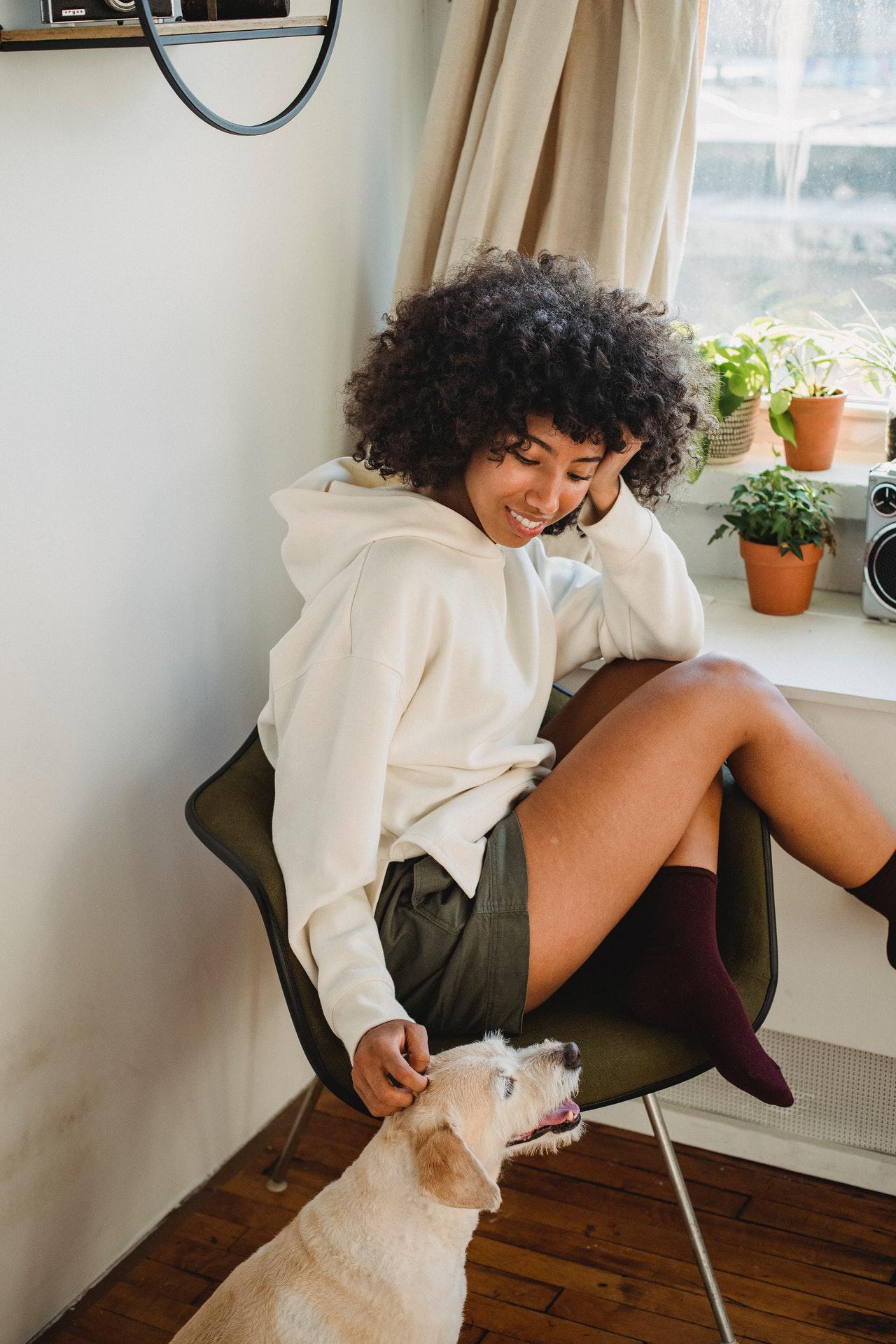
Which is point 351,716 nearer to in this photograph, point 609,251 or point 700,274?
point 609,251

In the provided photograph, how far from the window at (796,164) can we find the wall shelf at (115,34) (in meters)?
1.02

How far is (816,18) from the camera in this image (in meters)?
1.91

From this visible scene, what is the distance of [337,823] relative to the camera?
3.88 ft

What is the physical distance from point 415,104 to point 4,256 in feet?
3.21

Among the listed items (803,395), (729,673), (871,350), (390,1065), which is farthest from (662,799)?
(871,350)

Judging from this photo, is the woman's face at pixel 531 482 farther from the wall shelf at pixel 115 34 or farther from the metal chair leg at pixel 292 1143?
the metal chair leg at pixel 292 1143

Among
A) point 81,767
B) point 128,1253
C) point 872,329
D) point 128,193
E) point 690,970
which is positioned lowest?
point 128,1253

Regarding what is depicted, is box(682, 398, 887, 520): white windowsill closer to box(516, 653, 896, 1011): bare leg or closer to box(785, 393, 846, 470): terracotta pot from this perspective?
box(785, 393, 846, 470): terracotta pot

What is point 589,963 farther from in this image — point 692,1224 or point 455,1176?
point 455,1176

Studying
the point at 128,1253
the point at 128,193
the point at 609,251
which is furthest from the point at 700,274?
the point at 128,1253

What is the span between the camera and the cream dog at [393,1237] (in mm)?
1014

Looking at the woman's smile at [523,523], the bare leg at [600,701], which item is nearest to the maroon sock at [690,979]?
the bare leg at [600,701]

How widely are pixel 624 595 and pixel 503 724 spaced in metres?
0.25

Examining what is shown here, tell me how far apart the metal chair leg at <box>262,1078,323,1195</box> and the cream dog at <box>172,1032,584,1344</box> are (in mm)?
561
